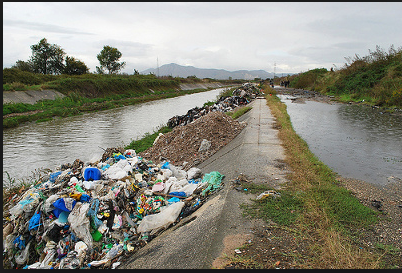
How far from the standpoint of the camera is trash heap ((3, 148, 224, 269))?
12.0ft

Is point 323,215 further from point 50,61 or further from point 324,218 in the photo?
point 50,61

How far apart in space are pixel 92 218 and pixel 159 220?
106 centimetres

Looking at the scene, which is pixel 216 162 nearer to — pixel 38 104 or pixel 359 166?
pixel 359 166

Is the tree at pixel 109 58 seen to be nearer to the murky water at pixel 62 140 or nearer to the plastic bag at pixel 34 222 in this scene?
the murky water at pixel 62 140

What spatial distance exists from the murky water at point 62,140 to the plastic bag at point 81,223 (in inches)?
106

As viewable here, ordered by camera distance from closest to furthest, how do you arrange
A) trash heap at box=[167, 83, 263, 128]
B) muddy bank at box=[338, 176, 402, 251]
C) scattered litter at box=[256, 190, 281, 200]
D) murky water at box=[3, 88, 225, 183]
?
muddy bank at box=[338, 176, 402, 251] < scattered litter at box=[256, 190, 281, 200] < murky water at box=[3, 88, 225, 183] < trash heap at box=[167, 83, 263, 128]

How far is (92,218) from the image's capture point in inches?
155

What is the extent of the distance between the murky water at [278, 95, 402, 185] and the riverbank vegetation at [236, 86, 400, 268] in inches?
70.1

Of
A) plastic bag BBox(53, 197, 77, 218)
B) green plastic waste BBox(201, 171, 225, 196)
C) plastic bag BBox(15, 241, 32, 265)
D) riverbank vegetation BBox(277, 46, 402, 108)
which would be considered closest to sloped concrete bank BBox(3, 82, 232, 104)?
plastic bag BBox(15, 241, 32, 265)

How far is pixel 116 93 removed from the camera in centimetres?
3306

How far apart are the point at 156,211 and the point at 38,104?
69.0 feet

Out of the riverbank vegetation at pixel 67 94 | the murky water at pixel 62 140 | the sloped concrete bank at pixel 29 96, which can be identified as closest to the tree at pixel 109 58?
the riverbank vegetation at pixel 67 94

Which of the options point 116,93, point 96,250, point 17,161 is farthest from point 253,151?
point 116,93

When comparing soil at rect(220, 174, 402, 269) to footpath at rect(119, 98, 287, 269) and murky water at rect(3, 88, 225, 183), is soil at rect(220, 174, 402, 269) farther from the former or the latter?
murky water at rect(3, 88, 225, 183)
